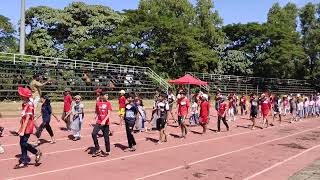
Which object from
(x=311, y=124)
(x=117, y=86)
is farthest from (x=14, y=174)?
(x=117, y=86)

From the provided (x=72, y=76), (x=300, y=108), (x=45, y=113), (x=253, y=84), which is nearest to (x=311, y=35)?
(x=253, y=84)

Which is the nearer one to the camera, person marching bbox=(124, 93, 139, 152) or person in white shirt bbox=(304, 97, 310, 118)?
person marching bbox=(124, 93, 139, 152)

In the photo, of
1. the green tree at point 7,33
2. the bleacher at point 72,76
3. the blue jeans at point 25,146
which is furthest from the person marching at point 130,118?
the green tree at point 7,33

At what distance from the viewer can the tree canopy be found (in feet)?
150

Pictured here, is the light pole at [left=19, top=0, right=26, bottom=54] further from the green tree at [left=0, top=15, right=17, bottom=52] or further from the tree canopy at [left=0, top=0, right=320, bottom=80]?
the green tree at [left=0, top=15, right=17, bottom=52]

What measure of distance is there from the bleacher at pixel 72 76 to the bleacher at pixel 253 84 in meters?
8.14

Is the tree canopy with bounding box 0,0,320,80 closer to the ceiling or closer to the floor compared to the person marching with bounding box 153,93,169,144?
closer to the ceiling

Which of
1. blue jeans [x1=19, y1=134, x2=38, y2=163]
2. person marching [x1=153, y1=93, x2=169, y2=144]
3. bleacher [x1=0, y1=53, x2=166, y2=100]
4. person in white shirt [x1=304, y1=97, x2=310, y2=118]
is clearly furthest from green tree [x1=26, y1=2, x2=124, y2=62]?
blue jeans [x1=19, y1=134, x2=38, y2=163]

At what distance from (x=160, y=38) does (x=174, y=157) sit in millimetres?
32867

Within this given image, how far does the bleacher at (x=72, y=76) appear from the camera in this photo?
30500 millimetres

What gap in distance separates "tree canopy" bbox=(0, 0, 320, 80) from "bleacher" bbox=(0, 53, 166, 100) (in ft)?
14.3

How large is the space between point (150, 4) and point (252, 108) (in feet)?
99.0

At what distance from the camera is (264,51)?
61625 millimetres

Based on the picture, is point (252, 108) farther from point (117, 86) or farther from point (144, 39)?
point (144, 39)
